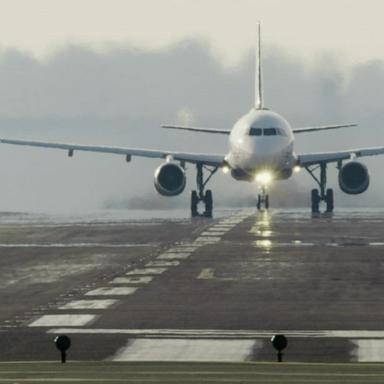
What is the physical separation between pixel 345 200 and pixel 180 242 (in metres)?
52.9

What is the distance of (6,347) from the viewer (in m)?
22.8

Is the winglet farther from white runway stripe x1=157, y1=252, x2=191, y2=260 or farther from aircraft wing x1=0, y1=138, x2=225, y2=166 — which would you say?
white runway stripe x1=157, y1=252, x2=191, y2=260

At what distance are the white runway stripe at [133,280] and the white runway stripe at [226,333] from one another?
10261 mm

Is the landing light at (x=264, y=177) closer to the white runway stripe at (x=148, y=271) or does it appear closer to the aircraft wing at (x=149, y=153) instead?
the aircraft wing at (x=149, y=153)

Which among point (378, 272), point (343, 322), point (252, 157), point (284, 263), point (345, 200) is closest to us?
point (343, 322)

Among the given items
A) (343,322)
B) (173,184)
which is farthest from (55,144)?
(343,322)

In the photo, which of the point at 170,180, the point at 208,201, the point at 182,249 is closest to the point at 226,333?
the point at 182,249

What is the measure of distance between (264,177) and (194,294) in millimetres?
44750

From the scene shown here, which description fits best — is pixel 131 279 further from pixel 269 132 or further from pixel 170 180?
pixel 170 180

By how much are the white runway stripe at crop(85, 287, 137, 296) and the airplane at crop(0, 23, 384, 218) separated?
133ft

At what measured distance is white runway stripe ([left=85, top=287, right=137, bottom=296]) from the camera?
32.5 m

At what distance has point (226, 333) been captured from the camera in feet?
81.3

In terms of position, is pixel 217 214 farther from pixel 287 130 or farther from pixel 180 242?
pixel 180 242

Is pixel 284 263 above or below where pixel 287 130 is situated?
below
